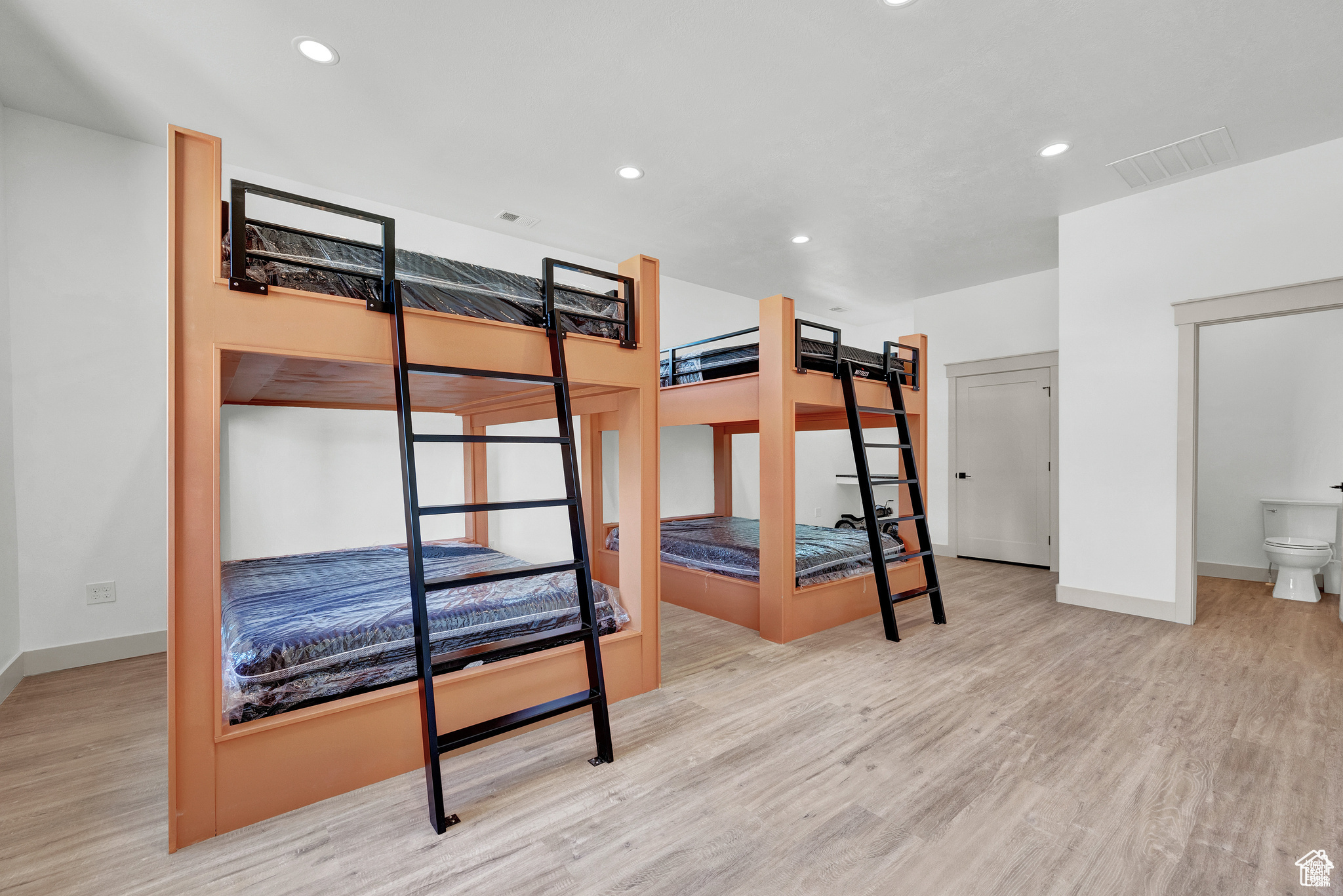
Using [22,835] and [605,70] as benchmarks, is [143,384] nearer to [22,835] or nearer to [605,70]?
[22,835]

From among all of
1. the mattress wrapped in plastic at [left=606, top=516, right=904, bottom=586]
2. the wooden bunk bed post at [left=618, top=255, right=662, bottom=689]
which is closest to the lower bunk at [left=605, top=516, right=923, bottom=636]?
the mattress wrapped in plastic at [left=606, top=516, right=904, bottom=586]

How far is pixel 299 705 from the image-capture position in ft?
5.99

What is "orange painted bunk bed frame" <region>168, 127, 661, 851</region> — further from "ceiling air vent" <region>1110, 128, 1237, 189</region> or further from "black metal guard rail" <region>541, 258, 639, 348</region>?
"ceiling air vent" <region>1110, 128, 1237, 189</region>

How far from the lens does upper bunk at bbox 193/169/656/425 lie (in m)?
1.69

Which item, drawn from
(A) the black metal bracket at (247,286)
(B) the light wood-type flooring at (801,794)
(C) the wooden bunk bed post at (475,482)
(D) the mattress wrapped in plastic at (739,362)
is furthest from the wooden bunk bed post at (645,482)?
(C) the wooden bunk bed post at (475,482)

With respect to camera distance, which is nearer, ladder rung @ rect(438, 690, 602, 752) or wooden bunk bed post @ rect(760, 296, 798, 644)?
ladder rung @ rect(438, 690, 602, 752)

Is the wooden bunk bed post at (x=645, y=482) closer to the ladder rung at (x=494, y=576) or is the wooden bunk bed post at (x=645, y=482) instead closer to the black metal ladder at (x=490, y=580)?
the black metal ladder at (x=490, y=580)

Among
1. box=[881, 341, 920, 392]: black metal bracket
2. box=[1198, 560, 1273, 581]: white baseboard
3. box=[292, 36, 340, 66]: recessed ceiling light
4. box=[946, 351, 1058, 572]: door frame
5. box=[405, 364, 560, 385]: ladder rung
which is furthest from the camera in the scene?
box=[946, 351, 1058, 572]: door frame

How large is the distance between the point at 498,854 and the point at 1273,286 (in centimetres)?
511

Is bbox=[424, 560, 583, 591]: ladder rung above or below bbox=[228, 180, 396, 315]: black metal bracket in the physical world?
below

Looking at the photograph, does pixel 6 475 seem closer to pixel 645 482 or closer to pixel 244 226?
pixel 244 226

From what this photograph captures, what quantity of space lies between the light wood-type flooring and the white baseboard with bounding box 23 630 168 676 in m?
0.11

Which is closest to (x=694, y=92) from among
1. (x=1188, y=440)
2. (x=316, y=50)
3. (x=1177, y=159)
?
(x=316, y=50)

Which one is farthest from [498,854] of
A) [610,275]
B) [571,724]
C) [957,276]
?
[957,276]
